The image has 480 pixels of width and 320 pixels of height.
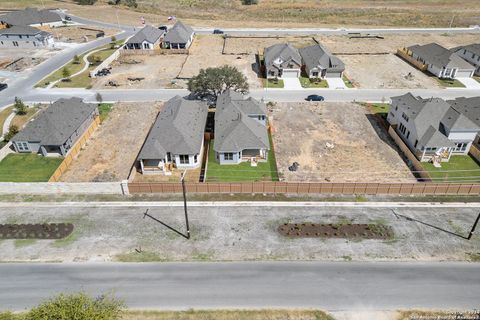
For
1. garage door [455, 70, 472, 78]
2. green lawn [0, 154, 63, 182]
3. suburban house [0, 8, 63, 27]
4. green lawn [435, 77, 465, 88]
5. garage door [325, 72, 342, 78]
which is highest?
suburban house [0, 8, 63, 27]

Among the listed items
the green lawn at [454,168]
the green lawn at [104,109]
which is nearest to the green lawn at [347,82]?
the green lawn at [454,168]

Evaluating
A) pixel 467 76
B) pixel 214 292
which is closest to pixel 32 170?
pixel 214 292

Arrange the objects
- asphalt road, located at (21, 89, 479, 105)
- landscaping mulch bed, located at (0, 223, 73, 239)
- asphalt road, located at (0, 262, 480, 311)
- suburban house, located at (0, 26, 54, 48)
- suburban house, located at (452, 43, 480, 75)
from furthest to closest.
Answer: suburban house, located at (0, 26, 54, 48) → suburban house, located at (452, 43, 480, 75) → asphalt road, located at (21, 89, 479, 105) → landscaping mulch bed, located at (0, 223, 73, 239) → asphalt road, located at (0, 262, 480, 311)

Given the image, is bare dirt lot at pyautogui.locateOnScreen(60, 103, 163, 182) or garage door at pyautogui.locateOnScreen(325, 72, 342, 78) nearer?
bare dirt lot at pyautogui.locateOnScreen(60, 103, 163, 182)

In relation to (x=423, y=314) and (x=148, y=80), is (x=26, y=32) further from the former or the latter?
(x=423, y=314)

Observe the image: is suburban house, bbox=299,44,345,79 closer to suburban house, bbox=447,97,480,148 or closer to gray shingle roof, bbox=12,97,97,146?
suburban house, bbox=447,97,480,148

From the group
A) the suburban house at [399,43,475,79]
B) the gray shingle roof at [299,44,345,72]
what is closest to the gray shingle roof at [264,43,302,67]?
the gray shingle roof at [299,44,345,72]
